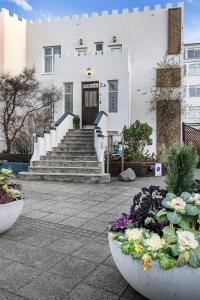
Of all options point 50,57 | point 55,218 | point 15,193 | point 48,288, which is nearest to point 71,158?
point 55,218

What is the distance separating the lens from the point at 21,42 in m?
16.6

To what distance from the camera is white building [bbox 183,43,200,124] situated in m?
34.2

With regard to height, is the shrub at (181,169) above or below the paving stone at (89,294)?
above

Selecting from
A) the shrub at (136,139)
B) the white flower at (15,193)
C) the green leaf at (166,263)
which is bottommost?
the green leaf at (166,263)

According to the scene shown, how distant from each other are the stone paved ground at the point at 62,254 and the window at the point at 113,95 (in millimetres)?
8364

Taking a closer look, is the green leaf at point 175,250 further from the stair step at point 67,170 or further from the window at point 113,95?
the window at point 113,95

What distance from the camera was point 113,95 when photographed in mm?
14328

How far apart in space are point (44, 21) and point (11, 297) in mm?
16388

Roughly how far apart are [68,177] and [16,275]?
6.56m

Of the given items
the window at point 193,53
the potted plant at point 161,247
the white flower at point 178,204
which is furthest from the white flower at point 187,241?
the window at point 193,53

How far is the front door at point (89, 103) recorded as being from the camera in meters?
14.6

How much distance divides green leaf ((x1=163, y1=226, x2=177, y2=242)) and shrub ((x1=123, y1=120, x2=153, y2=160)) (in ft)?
28.3

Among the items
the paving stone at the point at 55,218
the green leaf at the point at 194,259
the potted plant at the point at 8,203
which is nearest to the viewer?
the green leaf at the point at 194,259

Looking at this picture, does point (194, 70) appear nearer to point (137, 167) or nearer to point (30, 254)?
point (137, 167)
